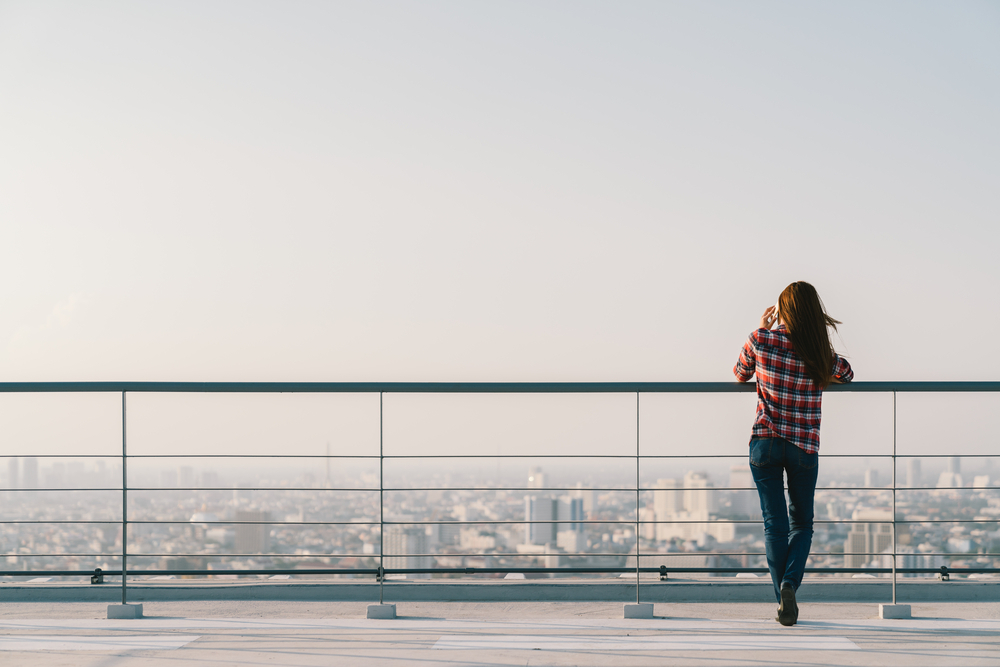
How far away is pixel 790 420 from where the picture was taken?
246 centimetres

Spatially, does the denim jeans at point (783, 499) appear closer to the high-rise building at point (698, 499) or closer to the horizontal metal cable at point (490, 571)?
the horizontal metal cable at point (490, 571)

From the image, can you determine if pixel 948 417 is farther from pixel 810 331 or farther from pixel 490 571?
pixel 490 571

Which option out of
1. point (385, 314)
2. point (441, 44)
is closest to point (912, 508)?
point (441, 44)

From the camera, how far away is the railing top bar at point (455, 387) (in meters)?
2.70

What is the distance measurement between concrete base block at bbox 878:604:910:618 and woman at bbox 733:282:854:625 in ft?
1.35

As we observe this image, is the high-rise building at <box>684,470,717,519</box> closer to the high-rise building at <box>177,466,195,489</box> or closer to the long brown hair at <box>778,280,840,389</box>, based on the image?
the long brown hair at <box>778,280,840,389</box>

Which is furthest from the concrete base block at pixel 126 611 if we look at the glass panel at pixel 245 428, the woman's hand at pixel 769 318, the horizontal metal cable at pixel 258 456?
the glass panel at pixel 245 428

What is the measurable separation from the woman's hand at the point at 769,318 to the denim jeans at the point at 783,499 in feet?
1.21

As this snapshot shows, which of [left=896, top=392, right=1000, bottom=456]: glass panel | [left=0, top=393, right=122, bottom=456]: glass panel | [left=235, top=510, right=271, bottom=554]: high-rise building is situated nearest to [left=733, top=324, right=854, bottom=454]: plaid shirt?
[left=896, top=392, right=1000, bottom=456]: glass panel

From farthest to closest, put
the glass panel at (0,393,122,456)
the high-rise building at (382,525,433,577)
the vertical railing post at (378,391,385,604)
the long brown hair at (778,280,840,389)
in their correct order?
the glass panel at (0,393,122,456), the high-rise building at (382,525,433,577), the vertical railing post at (378,391,385,604), the long brown hair at (778,280,840,389)

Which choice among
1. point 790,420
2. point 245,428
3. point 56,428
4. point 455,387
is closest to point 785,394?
point 790,420

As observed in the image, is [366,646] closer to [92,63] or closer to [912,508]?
[912,508]

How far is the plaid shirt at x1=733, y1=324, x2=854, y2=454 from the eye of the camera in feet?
8.09

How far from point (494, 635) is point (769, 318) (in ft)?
4.32
